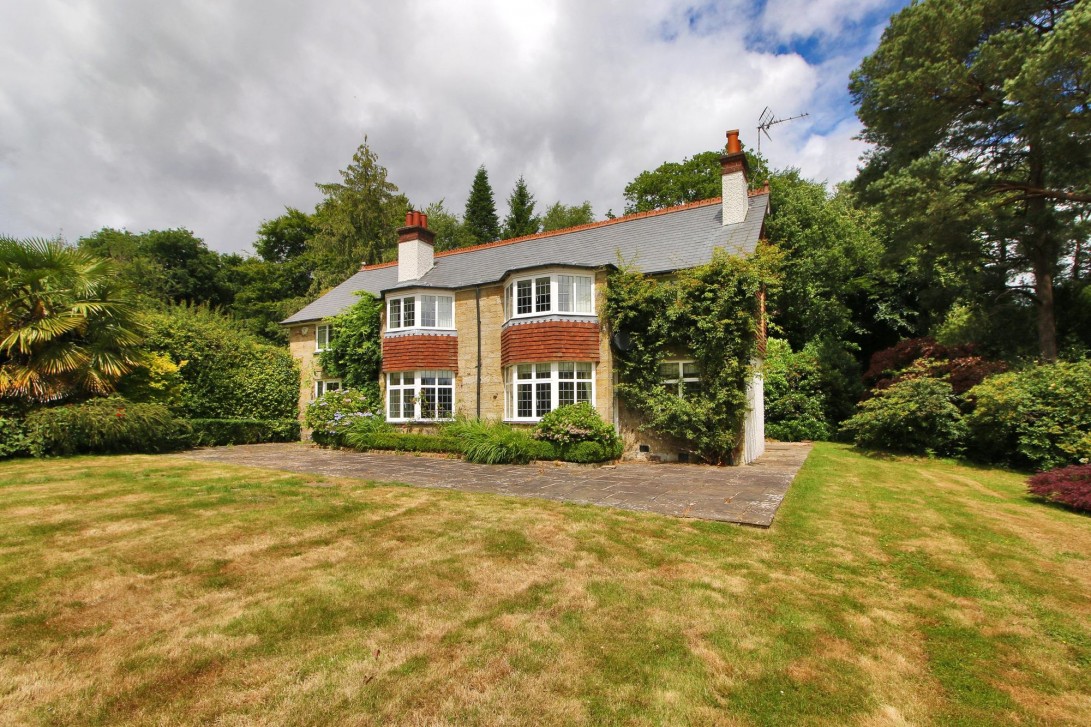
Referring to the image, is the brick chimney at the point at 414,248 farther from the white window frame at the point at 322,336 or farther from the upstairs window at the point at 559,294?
the upstairs window at the point at 559,294

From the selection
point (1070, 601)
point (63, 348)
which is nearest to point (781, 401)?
point (1070, 601)

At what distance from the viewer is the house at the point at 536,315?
14758 millimetres

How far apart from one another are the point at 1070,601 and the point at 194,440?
834 inches

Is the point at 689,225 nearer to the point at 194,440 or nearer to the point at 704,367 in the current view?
the point at 704,367

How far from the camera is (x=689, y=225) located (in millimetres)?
16594

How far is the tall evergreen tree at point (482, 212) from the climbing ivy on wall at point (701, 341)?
27525 millimetres

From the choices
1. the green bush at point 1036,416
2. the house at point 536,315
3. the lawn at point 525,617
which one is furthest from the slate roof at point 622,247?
the lawn at point 525,617

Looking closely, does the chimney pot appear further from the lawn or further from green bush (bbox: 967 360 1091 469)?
the lawn

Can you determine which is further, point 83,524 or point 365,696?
point 83,524

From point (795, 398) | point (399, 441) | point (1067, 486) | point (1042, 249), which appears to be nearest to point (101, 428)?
point (399, 441)

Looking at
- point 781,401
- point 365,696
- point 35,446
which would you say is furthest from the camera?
point 781,401

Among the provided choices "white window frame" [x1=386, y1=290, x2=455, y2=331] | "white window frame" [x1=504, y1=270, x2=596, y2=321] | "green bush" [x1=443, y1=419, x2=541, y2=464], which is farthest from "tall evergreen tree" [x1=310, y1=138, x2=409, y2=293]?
"green bush" [x1=443, y1=419, x2=541, y2=464]

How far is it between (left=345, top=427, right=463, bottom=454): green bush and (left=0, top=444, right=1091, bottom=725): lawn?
25.8ft

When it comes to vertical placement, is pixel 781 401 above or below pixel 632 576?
above
